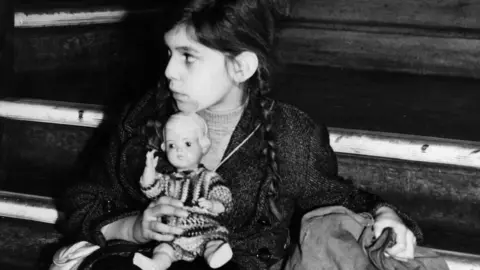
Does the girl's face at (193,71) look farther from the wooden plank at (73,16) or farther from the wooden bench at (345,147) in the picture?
the wooden plank at (73,16)

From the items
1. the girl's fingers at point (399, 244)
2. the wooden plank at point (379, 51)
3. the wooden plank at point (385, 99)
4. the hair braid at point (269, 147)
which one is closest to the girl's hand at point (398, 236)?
the girl's fingers at point (399, 244)

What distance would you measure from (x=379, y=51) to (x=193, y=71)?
173 centimetres

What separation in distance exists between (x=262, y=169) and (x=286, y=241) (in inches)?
7.9

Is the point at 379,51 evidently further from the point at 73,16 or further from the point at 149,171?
the point at 149,171

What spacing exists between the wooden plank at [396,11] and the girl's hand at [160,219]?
6.30 ft

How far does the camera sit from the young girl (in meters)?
1.40

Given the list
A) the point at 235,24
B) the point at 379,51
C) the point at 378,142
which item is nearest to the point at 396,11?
the point at 379,51

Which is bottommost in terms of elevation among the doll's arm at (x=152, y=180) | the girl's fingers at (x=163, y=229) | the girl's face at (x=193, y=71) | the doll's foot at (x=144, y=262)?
the doll's foot at (x=144, y=262)

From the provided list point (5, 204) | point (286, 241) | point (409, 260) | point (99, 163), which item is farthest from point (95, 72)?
point (409, 260)

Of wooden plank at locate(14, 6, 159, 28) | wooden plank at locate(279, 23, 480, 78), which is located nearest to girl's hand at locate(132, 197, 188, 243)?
wooden plank at locate(14, 6, 159, 28)

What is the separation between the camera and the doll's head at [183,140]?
1.37 meters

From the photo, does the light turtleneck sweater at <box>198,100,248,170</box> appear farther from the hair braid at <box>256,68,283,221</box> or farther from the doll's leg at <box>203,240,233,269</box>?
the doll's leg at <box>203,240,233,269</box>

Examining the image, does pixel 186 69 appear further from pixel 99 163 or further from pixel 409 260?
pixel 409 260

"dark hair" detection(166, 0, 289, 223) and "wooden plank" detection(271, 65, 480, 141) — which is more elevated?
"dark hair" detection(166, 0, 289, 223)
